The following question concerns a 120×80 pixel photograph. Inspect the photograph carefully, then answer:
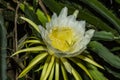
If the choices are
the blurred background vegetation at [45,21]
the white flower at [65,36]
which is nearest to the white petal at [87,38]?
the white flower at [65,36]

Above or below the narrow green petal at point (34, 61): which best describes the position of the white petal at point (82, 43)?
above

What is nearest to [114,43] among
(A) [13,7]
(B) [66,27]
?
(B) [66,27]

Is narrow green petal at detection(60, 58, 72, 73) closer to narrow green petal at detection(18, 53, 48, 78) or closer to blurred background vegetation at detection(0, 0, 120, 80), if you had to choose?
narrow green petal at detection(18, 53, 48, 78)

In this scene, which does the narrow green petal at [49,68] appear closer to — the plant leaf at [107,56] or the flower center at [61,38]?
the flower center at [61,38]

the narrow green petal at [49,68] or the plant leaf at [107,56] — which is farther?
the plant leaf at [107,56]

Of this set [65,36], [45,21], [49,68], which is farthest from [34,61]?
[45,21]

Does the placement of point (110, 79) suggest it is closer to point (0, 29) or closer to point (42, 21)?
point (42, 21)

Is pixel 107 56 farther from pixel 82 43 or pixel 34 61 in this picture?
pixel 34 61
